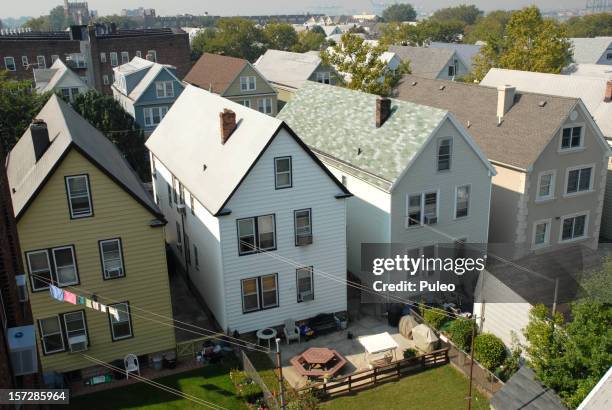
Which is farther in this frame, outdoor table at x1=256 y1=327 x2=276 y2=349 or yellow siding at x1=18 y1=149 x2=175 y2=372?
outdoor table at x1=256 y1=327 x2=276 y2=349

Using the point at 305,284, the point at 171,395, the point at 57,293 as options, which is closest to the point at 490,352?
the point at 305,284

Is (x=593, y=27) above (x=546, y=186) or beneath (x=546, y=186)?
above

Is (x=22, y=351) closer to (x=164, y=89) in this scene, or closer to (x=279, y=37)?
(x=164, y=89)

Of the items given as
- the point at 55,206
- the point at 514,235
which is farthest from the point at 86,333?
the point at 514,235

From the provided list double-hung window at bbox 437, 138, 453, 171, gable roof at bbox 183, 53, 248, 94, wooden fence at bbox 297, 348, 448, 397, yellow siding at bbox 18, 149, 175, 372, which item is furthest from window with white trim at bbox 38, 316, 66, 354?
gable roof at bbox 183, 53, 248, 94

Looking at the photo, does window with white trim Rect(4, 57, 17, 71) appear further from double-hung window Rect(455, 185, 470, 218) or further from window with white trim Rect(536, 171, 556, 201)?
window with white trim Rect(536, 171, 556, 201)

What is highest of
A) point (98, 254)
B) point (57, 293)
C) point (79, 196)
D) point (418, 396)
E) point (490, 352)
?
point (79, 196)
